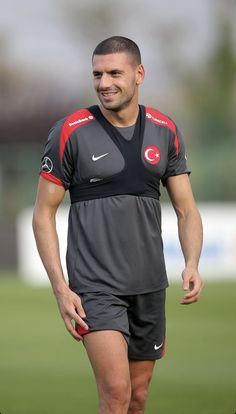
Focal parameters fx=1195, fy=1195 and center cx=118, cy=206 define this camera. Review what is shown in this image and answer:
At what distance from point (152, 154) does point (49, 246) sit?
2.67 feet

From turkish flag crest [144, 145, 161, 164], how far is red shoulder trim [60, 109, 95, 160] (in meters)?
0.37

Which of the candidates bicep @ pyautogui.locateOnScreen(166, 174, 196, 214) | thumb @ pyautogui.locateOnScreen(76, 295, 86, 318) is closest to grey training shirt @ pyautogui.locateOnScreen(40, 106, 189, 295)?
thumb @ pyautogui.locateOnScreen(76, 295, 86, 318)

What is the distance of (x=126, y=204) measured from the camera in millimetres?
6852

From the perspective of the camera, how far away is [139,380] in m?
7.18

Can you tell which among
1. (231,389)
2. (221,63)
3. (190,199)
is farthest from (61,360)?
(221,63)

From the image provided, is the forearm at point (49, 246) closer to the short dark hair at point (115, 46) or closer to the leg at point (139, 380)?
the leg at point (139, 380)

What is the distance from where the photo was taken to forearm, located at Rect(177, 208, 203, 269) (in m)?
7.10

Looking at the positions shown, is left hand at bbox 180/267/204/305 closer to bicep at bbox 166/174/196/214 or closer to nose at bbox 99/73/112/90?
bicep at bbox 166/174/196/214

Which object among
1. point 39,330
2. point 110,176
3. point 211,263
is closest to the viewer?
point 110,176

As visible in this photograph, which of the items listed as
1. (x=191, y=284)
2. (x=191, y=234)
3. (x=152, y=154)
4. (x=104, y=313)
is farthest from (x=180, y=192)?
(x=104, y=313)

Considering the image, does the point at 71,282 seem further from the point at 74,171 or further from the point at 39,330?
the point at 39,330

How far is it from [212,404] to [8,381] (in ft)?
8.01

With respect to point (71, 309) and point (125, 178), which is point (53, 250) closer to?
point (71, 309)

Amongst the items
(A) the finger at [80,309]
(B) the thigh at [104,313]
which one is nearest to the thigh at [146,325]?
(B) the thigh at [104,313]
